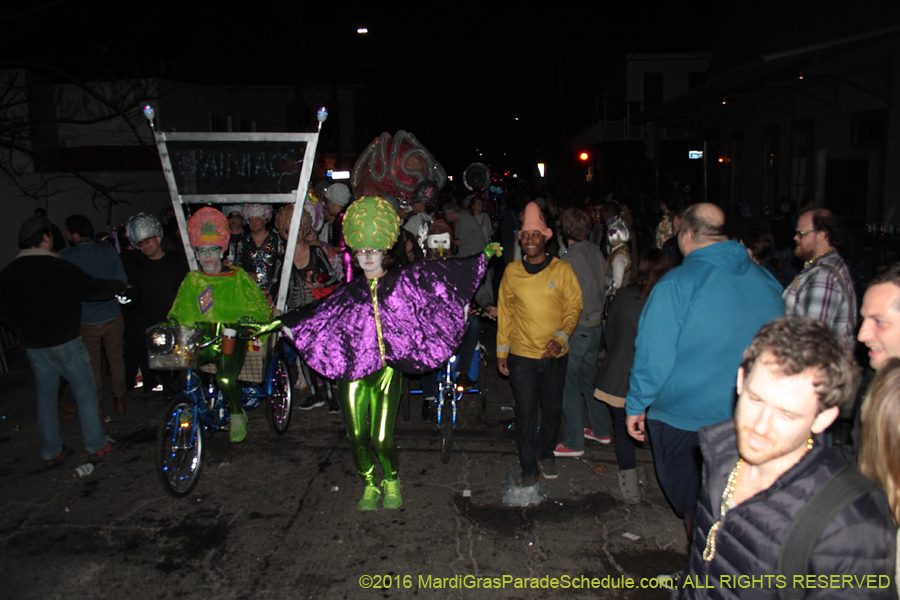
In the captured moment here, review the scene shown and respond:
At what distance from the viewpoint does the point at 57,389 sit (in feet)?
17.2

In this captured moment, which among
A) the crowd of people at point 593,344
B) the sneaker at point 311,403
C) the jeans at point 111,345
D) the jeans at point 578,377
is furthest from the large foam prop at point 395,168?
the jeans at point 578,377

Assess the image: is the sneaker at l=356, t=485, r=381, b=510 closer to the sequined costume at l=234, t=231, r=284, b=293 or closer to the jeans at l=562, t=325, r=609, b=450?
the jeans at l=562, t=325, r=609, b=450

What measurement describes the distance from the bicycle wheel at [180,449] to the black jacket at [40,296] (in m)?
1.26

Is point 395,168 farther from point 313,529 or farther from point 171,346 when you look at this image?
point 313,529

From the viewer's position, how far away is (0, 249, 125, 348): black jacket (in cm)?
490

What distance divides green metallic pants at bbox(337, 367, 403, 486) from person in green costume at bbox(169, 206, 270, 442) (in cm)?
136

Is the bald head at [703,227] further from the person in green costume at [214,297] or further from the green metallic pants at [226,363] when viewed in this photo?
the green metallic pants at [226,363]

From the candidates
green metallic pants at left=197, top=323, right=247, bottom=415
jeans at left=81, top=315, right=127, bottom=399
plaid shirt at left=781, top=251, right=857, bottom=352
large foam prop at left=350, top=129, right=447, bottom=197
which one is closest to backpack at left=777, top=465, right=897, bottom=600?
plaid shirt at left=781, top=251, right=857, bottom=352

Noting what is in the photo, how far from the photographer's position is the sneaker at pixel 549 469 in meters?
4.90

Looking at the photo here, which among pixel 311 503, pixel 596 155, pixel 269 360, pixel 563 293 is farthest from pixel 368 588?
pixel 596 155

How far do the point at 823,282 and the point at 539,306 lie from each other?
5.88ft

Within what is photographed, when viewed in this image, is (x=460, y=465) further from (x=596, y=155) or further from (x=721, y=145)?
(x=596, y=155)

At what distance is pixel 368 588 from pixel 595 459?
2412 millimetres

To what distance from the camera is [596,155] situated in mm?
35844
